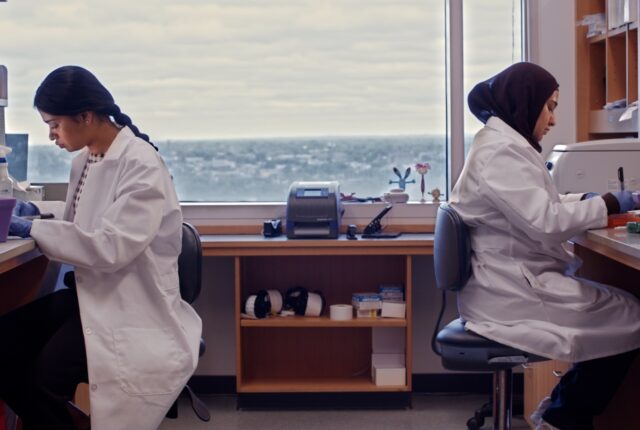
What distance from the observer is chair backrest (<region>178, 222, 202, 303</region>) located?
256 cm

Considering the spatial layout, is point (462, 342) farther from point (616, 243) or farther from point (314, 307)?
point (314, 307)

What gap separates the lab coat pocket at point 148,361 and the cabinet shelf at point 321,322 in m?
1.28

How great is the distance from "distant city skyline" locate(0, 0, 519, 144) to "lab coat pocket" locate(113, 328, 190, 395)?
76.8 inches

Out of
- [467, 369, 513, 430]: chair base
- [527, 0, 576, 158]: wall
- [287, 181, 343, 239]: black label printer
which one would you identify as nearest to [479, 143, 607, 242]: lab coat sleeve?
[467, 369, 513, 430]: chair base

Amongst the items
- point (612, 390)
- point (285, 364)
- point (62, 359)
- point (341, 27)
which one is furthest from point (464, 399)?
point (62, 359)

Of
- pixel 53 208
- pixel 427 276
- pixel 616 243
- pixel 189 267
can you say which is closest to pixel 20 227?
pixel 189 267

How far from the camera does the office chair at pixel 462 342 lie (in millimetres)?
2430

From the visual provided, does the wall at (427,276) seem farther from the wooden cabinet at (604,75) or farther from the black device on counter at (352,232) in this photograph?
the black device on counter at (352,232)

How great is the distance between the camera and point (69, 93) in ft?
7.72

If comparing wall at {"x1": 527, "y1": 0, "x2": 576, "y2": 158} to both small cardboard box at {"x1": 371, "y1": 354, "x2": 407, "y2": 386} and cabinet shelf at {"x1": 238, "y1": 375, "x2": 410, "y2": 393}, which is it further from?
cabinet shelf at {"x1": 238, "y1": 375, "x2": 410, "y2": 393}

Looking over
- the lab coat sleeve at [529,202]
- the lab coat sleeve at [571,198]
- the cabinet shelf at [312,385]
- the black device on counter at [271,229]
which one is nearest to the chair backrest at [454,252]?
the lab coat sleeve at [529,202]

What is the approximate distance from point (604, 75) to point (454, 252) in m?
1.69

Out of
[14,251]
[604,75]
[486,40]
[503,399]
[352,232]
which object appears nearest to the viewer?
[14,251]

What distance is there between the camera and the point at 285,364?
394 cm
